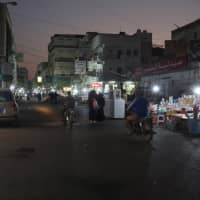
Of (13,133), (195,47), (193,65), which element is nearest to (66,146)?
(13,133)

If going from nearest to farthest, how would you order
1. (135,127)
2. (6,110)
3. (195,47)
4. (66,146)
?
(66,146), (135,127), (6,110), (195,47)

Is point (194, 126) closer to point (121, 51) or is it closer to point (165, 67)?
point (165, 67)

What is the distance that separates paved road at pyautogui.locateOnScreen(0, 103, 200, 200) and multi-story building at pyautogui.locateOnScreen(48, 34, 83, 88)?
8399cm

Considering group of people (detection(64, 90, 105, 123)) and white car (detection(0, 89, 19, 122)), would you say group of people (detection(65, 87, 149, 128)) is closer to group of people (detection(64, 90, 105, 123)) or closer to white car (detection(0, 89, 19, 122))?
group of people (detection(64, 90, 105, 123))

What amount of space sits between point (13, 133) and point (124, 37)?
47277 mm

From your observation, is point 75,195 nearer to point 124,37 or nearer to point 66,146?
point 66,146

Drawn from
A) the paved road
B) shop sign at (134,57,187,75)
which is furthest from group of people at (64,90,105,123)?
shop sign at (134,57,187,75)

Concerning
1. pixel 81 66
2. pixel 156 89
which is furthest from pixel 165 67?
pixel 81 66

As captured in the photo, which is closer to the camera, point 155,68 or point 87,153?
point 87,153

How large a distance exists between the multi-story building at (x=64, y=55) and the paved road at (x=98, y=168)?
84.0 m

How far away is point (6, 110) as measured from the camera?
1730 centimetres

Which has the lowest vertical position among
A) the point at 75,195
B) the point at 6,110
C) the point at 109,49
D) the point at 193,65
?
the point at 75,195

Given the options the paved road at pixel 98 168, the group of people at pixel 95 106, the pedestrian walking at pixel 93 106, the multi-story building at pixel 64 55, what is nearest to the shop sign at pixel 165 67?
the group of people at pixel 95 106

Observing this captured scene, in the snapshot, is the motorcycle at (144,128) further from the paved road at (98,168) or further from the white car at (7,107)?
the white car at (7,107)
